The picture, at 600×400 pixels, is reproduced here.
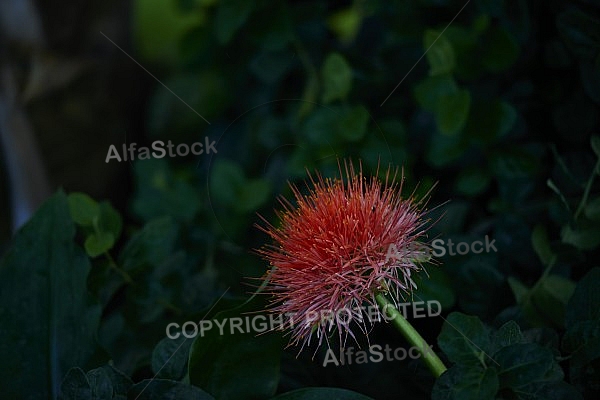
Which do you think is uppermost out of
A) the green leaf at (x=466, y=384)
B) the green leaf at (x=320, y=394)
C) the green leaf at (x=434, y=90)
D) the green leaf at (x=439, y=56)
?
the green leaf at (x=439, y=56)

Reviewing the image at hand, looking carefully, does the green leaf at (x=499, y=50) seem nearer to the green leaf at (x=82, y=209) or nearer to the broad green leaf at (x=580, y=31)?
the broad green leaf at (x=580, y=31)

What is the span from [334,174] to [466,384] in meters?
0.15

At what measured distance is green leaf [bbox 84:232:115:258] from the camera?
1.55 feet

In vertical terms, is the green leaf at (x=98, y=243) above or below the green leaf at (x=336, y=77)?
below

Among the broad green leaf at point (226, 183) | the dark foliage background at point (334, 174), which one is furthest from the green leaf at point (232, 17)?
the broad green leaf at point (226, 183)

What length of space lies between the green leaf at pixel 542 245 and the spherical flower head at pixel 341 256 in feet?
0.43

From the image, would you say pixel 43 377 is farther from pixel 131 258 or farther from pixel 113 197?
pixel 113 197

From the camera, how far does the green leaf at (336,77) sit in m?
0.58

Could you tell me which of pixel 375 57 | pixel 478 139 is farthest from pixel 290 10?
pixel 478 139

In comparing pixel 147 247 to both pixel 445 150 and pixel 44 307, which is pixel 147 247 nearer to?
pixel 44 307

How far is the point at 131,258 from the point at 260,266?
12 centimetres

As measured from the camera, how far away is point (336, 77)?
0.59 m

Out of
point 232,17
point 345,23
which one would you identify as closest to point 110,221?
point 232,17

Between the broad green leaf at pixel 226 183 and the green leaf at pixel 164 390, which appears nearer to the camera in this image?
the green leaf at pixel 164 390
